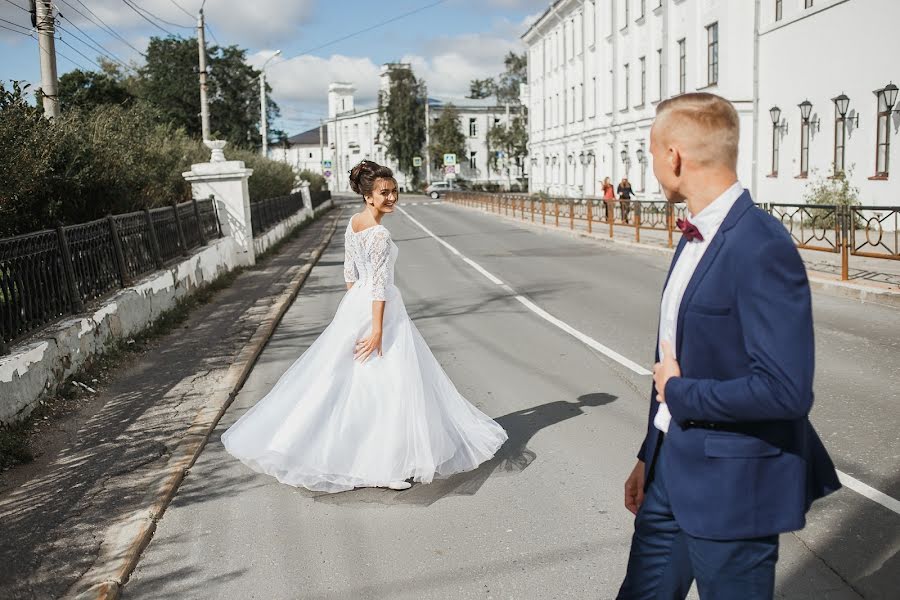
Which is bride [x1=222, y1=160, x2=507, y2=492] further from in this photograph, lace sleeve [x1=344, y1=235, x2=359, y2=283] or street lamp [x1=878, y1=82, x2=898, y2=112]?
street lamp [x1=878, y1=82, x2=898, y2=112]

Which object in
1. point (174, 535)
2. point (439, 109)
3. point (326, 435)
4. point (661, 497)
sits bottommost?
point (174, 535)

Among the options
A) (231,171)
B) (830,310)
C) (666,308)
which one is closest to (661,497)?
(666,308)

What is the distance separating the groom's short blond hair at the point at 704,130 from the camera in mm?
2258

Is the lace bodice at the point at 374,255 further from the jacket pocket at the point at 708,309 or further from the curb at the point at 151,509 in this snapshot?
the jacket pocket at the point at 708,309

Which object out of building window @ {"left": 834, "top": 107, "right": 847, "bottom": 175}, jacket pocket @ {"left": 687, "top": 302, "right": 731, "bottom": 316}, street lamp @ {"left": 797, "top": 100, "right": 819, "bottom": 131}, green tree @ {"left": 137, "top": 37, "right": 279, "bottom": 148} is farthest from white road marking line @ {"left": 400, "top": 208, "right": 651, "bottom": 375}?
green tree @ {"left": 137, "top": 37, "right": 279, "bottom": 148}

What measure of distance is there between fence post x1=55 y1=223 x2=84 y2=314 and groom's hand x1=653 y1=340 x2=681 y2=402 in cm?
748

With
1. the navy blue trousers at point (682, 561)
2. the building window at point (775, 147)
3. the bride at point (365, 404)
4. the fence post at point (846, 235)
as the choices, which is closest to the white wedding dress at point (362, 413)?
the bride at point (365, 404)

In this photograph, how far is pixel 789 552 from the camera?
4.17 m

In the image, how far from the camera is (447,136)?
99000 millimetres

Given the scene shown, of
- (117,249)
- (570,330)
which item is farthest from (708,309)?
(117,249)

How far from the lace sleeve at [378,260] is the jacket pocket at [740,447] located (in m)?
3.19

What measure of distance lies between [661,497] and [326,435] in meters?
2.92

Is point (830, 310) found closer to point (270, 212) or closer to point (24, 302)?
point (24, 302)

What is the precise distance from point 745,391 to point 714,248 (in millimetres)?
358
